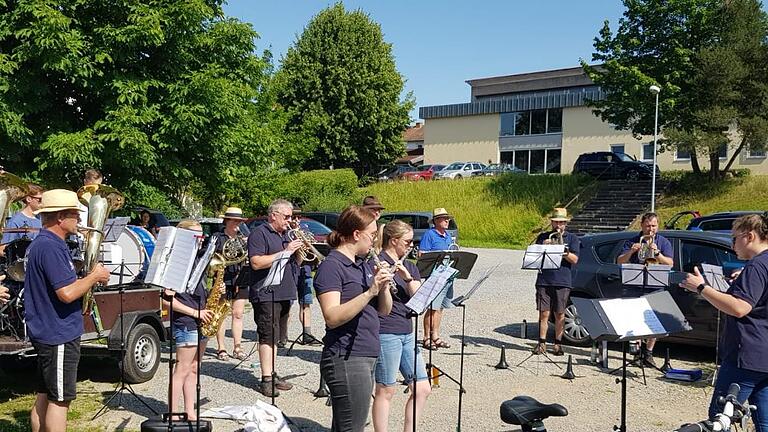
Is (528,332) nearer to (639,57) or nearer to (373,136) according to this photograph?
(639,57)

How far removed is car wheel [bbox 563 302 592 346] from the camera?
888 centimetres

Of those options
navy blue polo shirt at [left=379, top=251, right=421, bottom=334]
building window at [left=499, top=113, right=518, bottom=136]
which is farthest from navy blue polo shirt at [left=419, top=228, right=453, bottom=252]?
building window at [left=499, top=113, right=518, bottom=136]

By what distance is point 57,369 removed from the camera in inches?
177

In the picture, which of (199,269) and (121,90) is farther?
(121,90)

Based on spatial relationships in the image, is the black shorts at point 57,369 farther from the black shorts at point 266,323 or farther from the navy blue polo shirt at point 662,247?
the navy blue polo shirt at point 662,247

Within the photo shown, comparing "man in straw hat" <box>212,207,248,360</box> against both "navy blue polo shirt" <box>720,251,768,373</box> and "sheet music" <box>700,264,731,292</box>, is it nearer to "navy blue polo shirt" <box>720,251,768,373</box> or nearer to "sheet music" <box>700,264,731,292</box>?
"sheet music" <box>700,264,731,292</box>

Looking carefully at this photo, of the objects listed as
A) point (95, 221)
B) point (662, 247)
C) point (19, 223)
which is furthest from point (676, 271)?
point (19, 223)

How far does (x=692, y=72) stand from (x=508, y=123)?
63.4 ft

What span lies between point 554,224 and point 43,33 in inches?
394

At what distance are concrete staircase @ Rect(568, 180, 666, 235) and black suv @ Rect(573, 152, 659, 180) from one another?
2.20 ft

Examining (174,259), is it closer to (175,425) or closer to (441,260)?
(175,425)

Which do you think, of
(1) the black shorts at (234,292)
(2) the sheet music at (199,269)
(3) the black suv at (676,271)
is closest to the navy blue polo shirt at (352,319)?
(2) the sheet music at (199,269)

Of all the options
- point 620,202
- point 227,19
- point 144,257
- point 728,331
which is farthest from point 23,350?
point 620,202

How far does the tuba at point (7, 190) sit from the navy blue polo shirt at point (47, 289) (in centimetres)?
177
